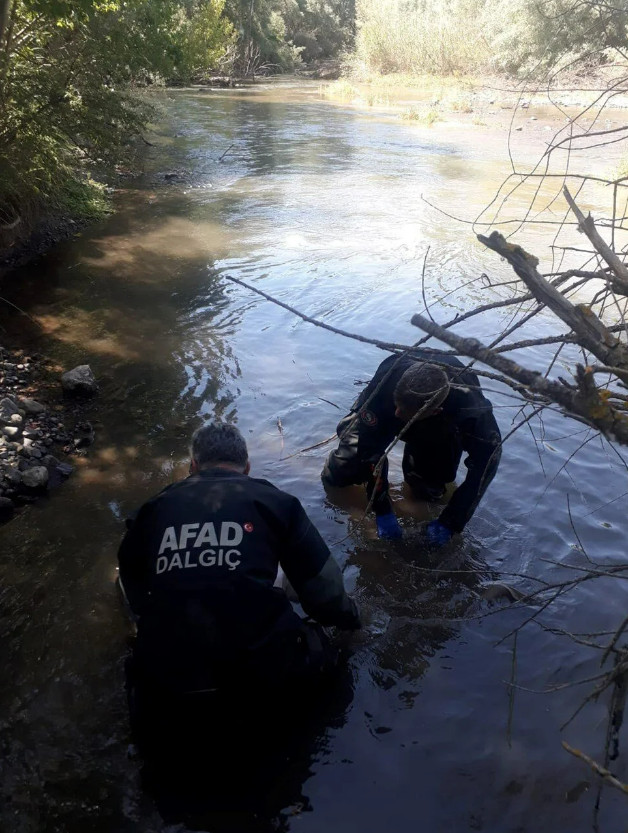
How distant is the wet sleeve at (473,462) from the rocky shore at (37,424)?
2577 mm

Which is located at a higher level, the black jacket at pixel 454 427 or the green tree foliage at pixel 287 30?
the green tree foliage at pixel 287 30

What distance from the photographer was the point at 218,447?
247cm

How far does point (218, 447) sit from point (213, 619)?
2.29 feet

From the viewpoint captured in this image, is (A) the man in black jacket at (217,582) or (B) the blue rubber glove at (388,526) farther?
(B) the blue rubber glove at (388,526)

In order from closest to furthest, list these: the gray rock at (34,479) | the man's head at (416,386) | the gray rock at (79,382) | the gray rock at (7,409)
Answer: the man's head at (416,386)
the gray rock at (34,479)
the gray rock at (7,409)
the gray rock at (79,382)

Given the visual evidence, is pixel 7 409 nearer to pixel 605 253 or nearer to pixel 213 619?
pixel 213 619

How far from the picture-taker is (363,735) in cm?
262

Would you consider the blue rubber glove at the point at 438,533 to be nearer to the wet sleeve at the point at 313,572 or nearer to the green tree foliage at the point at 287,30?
the wet sleeve at the point at 313,572

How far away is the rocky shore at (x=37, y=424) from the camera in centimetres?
391

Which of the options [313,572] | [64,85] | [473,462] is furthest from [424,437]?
[64,85]

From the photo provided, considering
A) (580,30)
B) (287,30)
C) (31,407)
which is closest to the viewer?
(580,30)

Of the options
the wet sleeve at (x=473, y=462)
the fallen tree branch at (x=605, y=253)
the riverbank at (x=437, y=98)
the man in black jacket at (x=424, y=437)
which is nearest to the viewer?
the fallen tree branch at (x=605, y=253)

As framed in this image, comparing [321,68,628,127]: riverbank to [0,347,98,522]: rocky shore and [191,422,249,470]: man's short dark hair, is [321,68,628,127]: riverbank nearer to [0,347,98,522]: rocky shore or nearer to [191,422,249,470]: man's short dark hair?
[0,347,98,522]: rocky shore

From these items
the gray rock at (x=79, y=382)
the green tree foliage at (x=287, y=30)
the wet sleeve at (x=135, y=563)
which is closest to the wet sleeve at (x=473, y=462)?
the wet sleeve at (x=135, y=563)
